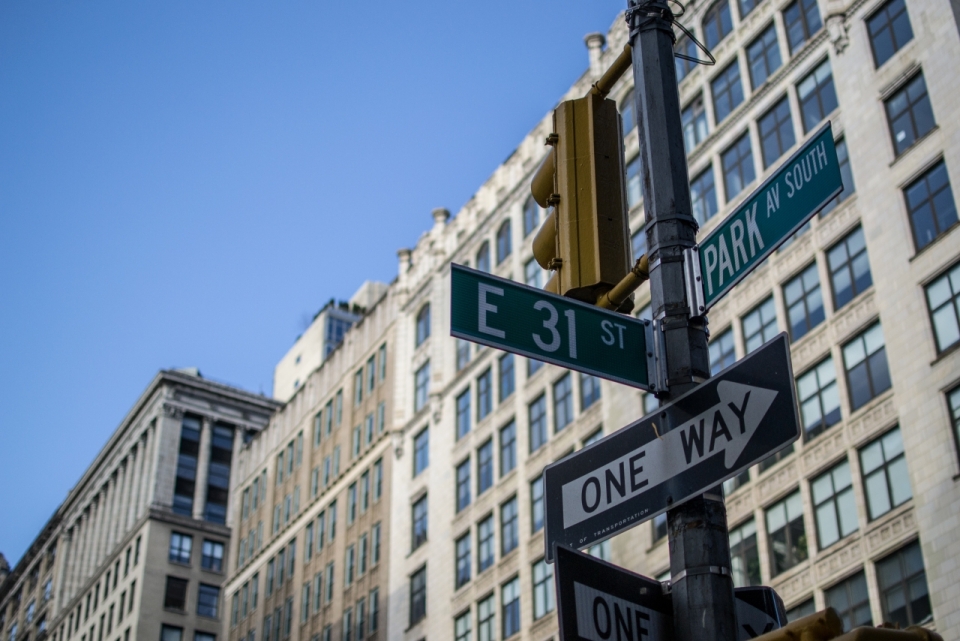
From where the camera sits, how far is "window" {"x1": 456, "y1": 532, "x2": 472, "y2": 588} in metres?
49.3

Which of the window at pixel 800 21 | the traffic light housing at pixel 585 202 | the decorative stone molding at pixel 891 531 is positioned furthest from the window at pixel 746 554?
the traffic light housing at pixel 585 202

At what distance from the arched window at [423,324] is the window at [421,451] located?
4.49 m

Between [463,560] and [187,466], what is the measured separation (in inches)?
1623

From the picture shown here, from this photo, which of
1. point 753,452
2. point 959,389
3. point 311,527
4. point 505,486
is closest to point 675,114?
point 753,452

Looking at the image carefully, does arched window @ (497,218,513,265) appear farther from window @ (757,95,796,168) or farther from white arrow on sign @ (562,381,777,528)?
white arrow on sign @ (562,381,777,528)

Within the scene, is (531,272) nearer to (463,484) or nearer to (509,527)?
(463,484)

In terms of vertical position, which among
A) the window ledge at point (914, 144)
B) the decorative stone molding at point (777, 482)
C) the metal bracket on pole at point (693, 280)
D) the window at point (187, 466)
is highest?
Result: the window at point (187, 466)

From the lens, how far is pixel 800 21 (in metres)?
40.9

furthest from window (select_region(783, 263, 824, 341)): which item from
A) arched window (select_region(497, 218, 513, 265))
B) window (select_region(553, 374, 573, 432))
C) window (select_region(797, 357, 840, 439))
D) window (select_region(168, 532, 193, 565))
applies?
window (select_region(168, 532, 193, 565))

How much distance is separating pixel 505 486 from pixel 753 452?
139ft

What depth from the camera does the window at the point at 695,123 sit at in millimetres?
43906

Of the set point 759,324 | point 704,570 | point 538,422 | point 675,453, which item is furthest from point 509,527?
point 704,570

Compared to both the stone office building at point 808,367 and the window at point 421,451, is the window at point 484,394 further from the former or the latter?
the window at point 421,451

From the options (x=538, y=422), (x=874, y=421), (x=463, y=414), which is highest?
(x=463, y=414)
